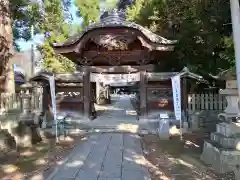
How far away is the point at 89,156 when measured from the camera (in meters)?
8.08

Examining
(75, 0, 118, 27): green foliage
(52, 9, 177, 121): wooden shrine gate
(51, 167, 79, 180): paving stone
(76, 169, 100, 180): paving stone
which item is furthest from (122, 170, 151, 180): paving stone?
(75, 0, 118, 27): green foliage

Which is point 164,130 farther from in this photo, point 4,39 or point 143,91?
point 4,39

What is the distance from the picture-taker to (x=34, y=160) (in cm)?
805

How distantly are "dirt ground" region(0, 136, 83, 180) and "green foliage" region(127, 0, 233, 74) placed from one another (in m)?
6.01

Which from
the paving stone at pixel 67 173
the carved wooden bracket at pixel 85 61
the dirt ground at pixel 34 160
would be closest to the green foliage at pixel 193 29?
the carved wooden bracket at pixel 85 61

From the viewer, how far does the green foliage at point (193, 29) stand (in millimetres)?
10727

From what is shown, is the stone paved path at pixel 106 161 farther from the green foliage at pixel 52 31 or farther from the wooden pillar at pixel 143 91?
the green foliage at pixel 52 31

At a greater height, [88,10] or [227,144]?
[88,10]

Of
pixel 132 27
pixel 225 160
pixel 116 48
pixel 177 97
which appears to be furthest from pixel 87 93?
pixel 225 160

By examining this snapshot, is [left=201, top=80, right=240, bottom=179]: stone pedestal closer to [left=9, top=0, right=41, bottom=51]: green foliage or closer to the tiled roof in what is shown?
the tiled roof

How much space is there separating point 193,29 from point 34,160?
404 inches

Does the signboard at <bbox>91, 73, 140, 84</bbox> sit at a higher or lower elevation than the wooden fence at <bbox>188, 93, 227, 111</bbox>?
higher

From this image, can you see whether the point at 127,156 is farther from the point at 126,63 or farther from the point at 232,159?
the point at 126,63

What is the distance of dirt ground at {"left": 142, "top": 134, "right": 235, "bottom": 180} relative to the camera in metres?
6.65
